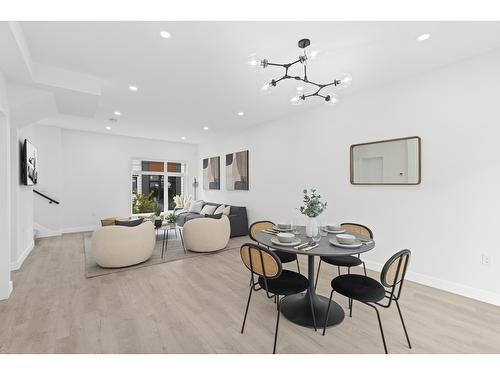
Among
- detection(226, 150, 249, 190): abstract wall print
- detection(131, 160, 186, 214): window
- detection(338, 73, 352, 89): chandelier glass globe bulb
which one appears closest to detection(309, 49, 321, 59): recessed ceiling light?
detection(338, 73, 352, 89): chandelier glass globe bulb

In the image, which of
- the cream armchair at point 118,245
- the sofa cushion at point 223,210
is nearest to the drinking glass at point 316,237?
the cream armchair at point 118,245

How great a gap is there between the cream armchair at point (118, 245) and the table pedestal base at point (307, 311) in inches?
96.3

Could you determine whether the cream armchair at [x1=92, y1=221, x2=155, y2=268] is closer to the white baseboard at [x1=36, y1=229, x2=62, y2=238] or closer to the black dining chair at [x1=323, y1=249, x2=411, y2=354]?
the black dining chair at [x1=323, y1=249, x2=411, y2=354]

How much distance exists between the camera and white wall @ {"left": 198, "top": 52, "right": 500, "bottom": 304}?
2.55 meters

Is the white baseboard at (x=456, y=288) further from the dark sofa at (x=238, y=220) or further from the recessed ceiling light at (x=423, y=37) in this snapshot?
the dark sofa at (x=238, y=220)

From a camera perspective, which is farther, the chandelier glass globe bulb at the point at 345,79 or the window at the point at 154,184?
the window at the point at 154,184

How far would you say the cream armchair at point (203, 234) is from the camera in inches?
167

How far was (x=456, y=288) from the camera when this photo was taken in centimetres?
274

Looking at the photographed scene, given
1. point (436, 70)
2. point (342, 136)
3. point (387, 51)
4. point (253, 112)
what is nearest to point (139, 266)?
point (253, 112)

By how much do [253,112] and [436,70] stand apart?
9.80 ft

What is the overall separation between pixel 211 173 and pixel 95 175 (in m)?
3.39

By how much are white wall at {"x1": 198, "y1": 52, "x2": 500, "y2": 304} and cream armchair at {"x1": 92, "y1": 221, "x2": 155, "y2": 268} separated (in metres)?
3.22

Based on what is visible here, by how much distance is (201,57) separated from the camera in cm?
269

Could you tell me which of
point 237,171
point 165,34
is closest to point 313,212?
point 165,34
